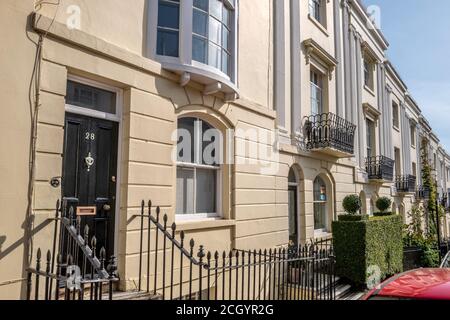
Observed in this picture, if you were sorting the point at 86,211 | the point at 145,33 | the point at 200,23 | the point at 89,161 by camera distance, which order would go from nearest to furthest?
the point at 86,211 < the point at 89,161 < the point at 145,33 < the point at 200,23

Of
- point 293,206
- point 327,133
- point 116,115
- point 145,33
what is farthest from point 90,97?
point 327,133

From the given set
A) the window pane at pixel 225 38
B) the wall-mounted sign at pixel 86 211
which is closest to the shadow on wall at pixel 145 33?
the window pane at pixel 225 38

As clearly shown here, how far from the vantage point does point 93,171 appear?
5273 mm

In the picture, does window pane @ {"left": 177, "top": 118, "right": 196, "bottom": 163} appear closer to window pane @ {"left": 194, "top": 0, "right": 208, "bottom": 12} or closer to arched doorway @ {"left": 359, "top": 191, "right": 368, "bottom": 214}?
window pane @ {"left": 194, "top": 0, "right": 208, "bottom": 12}

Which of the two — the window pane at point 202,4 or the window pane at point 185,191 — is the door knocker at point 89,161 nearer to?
the window pane at point 185,191

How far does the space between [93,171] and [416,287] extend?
4369 millimetres

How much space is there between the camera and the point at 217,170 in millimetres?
7703

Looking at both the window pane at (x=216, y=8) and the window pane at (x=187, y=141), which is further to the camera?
the window pane at (x=216, y=8)

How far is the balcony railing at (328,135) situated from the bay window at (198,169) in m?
4.40

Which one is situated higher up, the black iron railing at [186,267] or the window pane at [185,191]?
the window pane at [185,191]

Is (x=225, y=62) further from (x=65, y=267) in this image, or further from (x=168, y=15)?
(x=65, y=267)

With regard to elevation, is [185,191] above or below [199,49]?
below

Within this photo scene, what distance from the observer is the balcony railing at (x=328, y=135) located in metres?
11.0
